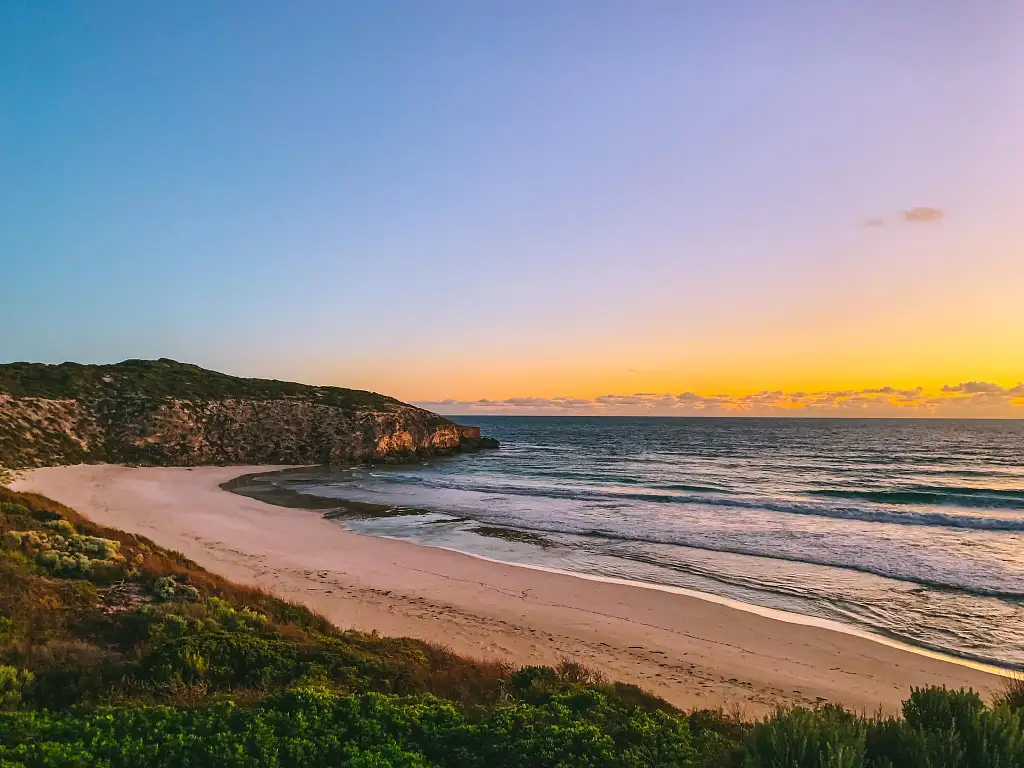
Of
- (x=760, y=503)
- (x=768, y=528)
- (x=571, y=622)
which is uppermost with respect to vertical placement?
(x=571, y=622)

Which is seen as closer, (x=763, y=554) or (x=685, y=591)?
(x=685, y=591)

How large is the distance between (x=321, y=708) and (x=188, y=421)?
54410mm

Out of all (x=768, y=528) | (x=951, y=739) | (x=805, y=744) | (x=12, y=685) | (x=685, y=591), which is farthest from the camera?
(x=768, y=528)

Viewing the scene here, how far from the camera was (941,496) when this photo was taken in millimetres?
34719

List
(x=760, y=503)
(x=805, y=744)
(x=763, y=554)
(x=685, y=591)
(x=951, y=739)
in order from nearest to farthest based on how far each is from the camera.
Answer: (x=805, y=744)
(x=951, y=739)
(x=685, y=591)
(x=763, y=554)
(x=760, y=503)

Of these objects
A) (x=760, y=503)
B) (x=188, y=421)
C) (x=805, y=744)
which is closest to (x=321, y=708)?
(x=805, y=744)

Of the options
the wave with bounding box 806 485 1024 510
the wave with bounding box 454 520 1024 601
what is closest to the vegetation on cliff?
the wave with bounding box 454 520 1024 601

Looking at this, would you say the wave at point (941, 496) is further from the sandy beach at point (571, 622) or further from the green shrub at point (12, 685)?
the green shrub at point (12, 685)

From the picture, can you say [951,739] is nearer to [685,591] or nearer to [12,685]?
[12,685]

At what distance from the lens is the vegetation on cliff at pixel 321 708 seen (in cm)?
486

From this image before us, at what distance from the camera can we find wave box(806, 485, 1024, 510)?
3291 centimetres

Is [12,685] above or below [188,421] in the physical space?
below

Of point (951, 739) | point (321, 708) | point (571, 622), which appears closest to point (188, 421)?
point (571, 622)

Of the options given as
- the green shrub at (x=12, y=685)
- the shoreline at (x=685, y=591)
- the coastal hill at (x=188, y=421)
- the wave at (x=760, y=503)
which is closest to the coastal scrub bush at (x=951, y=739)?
the green shrub at (x=12, y=685)
